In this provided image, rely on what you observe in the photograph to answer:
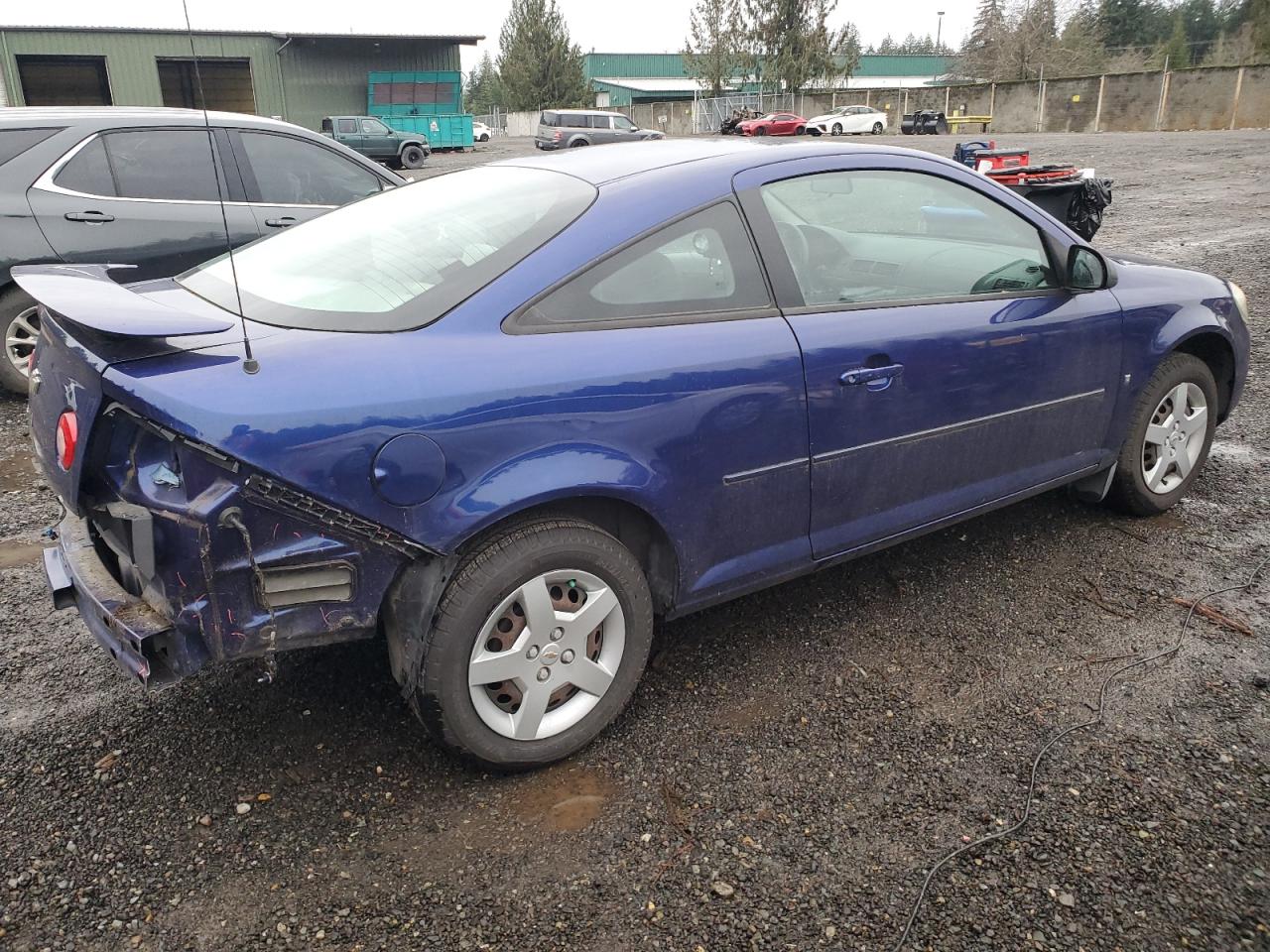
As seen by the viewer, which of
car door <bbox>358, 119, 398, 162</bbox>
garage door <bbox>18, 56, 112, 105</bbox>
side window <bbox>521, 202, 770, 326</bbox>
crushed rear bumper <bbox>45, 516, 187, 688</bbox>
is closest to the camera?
crushed rear bumper <bbox>45, 516, 187, 688</bbox>

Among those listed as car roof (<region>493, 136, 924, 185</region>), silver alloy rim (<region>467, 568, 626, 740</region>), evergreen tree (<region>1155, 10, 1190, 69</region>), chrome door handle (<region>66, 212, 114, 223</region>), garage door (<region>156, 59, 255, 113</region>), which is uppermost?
evergreen tree (<region>1155, 10, 1190, 69</region>)

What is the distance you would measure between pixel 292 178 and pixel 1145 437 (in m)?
5.36

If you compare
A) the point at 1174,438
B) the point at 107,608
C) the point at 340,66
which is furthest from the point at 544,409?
the point at 340,66

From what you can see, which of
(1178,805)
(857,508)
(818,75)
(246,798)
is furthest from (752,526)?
(818,75)

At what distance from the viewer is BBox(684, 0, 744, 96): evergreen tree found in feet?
197

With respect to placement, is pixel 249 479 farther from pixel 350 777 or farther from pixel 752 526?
pixel 752 526

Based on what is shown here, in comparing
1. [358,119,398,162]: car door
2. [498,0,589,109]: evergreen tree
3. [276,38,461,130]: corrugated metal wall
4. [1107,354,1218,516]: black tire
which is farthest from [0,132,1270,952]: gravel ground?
[498,0,589,109]: evergreen tree

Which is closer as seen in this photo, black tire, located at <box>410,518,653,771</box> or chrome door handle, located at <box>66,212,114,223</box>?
black tire, located at <box>410,518,653,771</box>

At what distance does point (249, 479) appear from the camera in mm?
2178

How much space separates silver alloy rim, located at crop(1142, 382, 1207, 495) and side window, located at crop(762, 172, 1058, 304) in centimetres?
95

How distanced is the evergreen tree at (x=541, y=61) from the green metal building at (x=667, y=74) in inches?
295

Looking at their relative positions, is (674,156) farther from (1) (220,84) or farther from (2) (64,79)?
(2) (64,79)

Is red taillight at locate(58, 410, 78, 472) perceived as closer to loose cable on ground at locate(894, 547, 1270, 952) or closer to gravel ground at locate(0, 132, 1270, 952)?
gravel ground at locate(0, 132, 1270, 952)

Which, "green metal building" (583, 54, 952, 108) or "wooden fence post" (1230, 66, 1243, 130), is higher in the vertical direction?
"green metal building" (583, 54, 952, 108)
